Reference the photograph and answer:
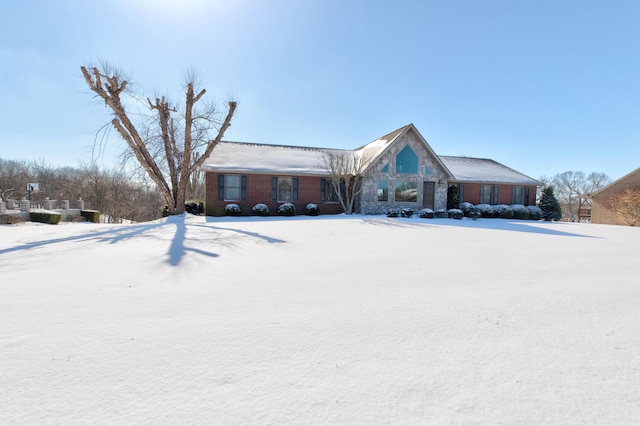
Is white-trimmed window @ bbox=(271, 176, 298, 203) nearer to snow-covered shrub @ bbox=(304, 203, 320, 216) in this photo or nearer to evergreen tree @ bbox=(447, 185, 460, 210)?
snow-covered shrub @ bbox=(304, 203, 320, 216)

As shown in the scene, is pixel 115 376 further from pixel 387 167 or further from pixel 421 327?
pixel 387 167

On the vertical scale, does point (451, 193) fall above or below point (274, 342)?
above

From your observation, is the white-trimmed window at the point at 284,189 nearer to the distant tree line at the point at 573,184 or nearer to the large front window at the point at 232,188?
the large front window at the point at 232,188

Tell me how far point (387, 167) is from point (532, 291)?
666 inches

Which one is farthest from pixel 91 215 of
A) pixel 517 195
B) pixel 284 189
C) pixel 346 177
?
pixel 517 195

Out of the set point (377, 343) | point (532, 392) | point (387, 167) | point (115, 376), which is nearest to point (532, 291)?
point (532, 392)

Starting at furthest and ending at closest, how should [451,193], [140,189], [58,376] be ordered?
[140,189] < [451,193] < [58,376]

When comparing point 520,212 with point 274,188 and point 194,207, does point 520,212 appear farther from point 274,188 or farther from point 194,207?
point 194,207

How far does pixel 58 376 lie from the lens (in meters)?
2.04

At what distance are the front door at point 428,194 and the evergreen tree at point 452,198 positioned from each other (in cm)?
159

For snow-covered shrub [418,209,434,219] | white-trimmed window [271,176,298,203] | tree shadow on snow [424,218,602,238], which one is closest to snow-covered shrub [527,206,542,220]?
tree shadow on snow [424,218,602,238]

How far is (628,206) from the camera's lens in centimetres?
2080

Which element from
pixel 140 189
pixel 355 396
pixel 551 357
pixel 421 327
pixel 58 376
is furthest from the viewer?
pixel 140 189

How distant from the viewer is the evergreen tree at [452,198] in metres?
21.6
